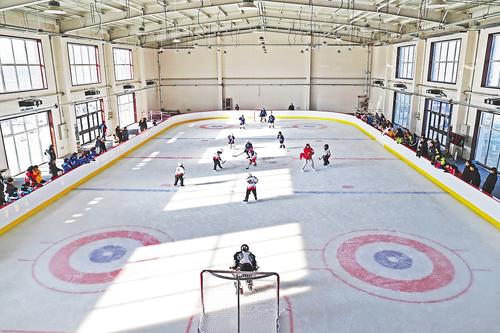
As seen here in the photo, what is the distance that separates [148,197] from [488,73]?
14388 millimetres

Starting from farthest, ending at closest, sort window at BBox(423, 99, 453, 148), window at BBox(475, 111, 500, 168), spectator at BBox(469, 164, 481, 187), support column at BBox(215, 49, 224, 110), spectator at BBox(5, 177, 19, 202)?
1. support column at BBox(215, 49, 224, 110)
2. window at BBox(423, 99, 453, 148)
3. window at BBox(475, 111, 500, 168)
4. spectator at BBox(469, 164, 481, 187)
5. spectator at BBox(5, 177, 19, 202)

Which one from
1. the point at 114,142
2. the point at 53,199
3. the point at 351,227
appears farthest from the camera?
the point at 114,142

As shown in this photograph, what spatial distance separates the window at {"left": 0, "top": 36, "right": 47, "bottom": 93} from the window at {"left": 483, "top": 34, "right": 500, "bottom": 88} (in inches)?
758

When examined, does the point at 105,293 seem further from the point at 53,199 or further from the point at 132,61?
the point at 132,61

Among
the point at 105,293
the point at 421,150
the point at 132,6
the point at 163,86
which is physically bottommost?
the point at 105,293

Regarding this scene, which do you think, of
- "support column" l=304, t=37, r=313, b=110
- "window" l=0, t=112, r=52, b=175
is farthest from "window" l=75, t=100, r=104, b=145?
"support column" l=304, t=37, r=313, b=110

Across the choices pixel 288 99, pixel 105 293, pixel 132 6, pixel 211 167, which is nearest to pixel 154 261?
pixel 105 293

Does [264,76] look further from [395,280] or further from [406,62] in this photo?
[395,280]

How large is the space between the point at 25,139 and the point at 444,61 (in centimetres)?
2073

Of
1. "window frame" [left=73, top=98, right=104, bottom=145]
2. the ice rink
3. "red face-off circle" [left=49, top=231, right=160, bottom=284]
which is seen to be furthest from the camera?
"window frame" [left=73, top=98, right=104, bottom=145]

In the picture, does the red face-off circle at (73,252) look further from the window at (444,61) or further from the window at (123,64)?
the window at (123,64)

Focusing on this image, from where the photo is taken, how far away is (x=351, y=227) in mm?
10188

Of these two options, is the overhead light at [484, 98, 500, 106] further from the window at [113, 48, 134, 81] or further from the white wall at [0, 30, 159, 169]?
the window at [113, 48, 134, 81]

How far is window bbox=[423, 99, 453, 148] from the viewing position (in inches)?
771
